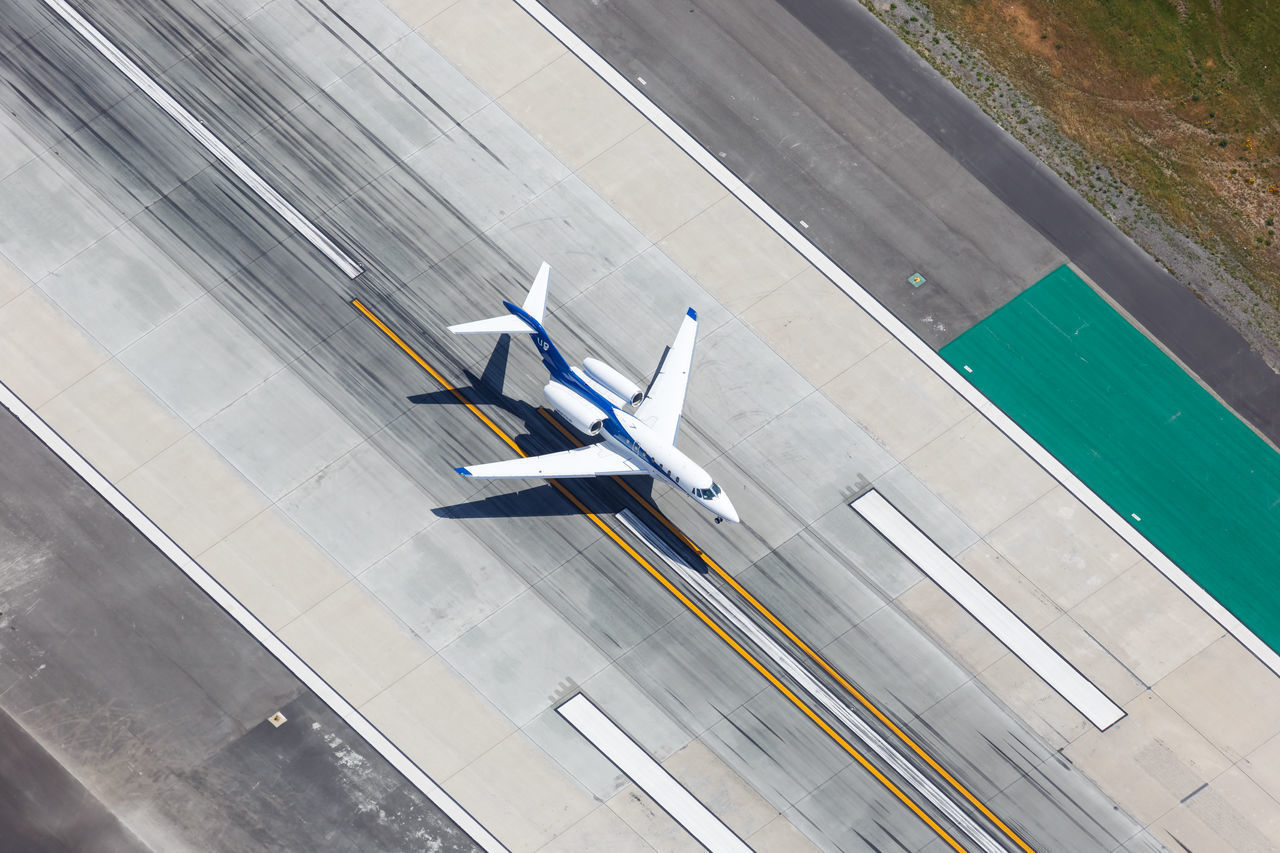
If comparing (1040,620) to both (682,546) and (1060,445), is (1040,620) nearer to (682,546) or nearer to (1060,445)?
(1060,445)

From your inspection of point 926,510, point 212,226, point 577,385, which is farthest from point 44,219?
point 926,510

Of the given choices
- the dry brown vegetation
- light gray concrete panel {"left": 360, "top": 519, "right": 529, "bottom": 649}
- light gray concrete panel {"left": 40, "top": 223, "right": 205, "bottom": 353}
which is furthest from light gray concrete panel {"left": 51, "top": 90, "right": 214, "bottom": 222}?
the dry brown vegetation

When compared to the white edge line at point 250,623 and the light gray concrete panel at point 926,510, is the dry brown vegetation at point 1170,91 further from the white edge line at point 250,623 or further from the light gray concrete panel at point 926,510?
the white edge line at point 250,623

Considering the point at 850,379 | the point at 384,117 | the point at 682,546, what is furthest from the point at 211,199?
the point at 850,379

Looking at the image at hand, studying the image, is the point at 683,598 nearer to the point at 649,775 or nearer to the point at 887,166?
the point at 649,775

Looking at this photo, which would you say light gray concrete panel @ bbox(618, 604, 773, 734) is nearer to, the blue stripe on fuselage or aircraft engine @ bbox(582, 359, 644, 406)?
the blue stripe on fuselage
